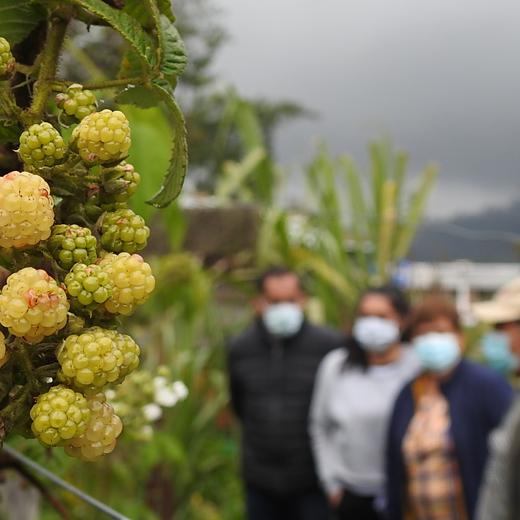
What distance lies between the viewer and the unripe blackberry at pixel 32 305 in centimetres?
29

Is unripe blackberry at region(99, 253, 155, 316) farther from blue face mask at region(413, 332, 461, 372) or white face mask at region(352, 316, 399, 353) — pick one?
white face mask at region(352, 316, 399, 353)

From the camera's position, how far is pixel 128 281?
321mm

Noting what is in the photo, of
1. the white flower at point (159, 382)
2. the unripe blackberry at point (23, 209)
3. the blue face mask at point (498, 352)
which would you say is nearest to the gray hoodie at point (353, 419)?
the blue face mask at point (498, 352)

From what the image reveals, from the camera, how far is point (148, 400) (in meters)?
1.08

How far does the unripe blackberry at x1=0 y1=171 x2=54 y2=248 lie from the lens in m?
0.29

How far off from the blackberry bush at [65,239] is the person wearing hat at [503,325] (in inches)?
85.6

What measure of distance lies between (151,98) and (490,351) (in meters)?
2.80

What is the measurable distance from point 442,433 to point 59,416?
2113 millimetres

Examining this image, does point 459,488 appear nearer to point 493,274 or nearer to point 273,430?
point 273,430

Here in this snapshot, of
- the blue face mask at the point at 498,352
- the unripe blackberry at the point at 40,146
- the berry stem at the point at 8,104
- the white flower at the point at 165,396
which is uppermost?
the berry stem at the point at 8,104

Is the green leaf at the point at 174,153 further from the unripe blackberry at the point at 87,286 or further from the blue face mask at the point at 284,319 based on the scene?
the blue face mask at the point at 284,319

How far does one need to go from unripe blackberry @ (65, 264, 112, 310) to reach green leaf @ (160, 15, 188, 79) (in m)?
0.11

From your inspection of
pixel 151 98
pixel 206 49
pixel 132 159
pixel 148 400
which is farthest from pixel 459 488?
pixel 206 49

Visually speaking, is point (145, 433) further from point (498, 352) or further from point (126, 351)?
point (498, 352)
